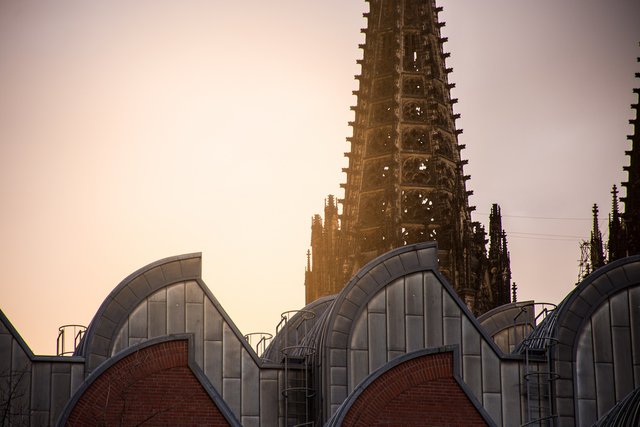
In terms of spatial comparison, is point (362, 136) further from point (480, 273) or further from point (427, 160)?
point (480, 273)

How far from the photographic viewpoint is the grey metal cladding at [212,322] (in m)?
47.8

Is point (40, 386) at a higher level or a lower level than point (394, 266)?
lower

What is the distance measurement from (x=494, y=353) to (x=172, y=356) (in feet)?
26.4

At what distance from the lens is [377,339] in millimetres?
46875

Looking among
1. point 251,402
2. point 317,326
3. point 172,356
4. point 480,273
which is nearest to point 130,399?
point 172,356

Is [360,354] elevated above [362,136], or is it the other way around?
[362,136]

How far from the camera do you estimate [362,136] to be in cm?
8981

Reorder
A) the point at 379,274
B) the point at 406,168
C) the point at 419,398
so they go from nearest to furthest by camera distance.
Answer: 1. the point at 419,398
2. the point at 379,274
3. the point at 406,168

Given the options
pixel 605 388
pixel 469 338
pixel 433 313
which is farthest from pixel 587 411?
pixel 433 313

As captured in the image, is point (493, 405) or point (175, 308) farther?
point (175, 308)

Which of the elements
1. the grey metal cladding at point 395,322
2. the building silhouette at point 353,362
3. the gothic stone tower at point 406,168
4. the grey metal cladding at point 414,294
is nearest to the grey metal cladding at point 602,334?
the building silhouette at point 353,362

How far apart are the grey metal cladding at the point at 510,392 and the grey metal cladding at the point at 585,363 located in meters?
1.51

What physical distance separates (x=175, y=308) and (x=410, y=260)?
6.51 m

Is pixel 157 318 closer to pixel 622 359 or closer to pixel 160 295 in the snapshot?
pixel 160 295
